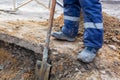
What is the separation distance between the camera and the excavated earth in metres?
2.77

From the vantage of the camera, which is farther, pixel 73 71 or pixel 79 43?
pixel 79 43

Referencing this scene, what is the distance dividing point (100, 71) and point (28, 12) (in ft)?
8.54

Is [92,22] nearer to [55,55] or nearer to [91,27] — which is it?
[91,27]

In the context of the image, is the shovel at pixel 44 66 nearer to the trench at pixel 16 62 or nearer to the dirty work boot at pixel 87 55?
the trench at pixel 16 62

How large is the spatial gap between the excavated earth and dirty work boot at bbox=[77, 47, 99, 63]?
0.06 meters

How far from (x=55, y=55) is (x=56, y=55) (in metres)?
0.01

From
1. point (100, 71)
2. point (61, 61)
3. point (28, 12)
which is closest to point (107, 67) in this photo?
point (100, 71)

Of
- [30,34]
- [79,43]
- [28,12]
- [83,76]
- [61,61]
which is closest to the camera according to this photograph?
[83,76]

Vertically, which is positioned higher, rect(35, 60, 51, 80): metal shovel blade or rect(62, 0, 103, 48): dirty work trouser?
rect(62, 0, 103, 48): dirty work trouser

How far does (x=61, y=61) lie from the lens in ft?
9.48

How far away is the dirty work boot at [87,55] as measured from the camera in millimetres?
2752

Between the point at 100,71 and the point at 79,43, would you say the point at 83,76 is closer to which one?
the point at 100,71

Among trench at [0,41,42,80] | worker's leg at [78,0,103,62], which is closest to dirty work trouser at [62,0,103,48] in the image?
worker's leg at [78,0,103,62]

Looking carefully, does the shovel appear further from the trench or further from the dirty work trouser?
the dirty work trouser
